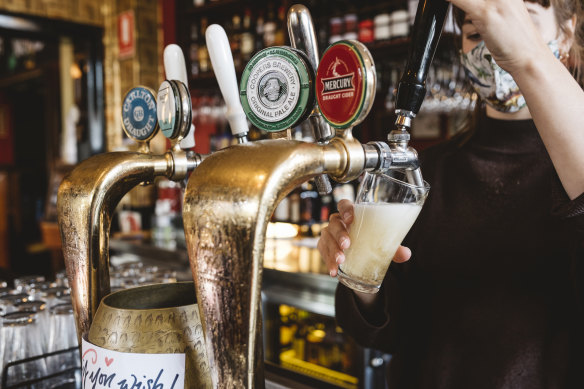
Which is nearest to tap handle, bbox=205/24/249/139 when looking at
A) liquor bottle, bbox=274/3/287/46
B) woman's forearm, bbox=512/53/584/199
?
woman's forearm, bbox=512/53/584/199

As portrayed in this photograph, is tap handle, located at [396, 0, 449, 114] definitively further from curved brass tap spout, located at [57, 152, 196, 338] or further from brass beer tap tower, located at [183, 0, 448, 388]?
curved brass tap spout, located at [57, 152, 196, 338]

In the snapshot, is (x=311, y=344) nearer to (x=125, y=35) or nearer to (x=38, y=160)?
(x=125, y=35)

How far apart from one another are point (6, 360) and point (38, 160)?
32.9 feet

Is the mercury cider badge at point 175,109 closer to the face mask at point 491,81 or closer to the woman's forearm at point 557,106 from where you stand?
the woman's forearm at point 557,106

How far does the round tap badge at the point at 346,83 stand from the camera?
1.44ft

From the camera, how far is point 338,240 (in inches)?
31.7

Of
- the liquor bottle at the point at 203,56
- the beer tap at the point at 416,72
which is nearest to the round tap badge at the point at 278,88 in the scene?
the beer tap at the point at 416,72

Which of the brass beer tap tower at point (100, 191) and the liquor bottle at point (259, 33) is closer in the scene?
the brass beer tap tower at point (100, 191)

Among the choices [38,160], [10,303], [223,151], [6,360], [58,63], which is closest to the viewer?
[223,151]

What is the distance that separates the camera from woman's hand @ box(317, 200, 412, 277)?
764 mm

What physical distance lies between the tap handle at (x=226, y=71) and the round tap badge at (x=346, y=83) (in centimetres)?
16

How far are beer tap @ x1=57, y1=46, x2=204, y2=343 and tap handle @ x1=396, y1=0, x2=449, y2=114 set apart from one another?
0.28 metres

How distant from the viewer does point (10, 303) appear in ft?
3.33

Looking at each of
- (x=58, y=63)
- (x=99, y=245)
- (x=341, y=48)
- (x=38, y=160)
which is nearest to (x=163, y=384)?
(x=99, y=245)
